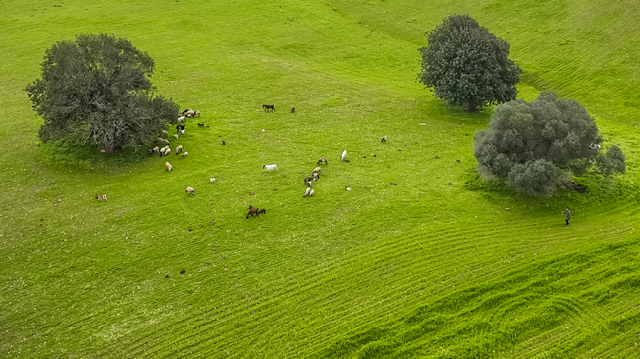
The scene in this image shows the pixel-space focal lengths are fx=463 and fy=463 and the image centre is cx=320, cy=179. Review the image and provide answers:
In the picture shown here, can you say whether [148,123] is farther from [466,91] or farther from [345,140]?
[466,91]

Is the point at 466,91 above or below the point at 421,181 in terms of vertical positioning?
above

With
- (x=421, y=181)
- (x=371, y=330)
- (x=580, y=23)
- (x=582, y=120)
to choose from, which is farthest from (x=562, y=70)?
(x=371, y=330)

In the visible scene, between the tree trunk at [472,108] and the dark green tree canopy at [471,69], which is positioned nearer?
the dark green tree canopy at [471,69]

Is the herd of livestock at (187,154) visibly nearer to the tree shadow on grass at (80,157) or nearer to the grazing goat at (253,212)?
the grazing goat at (253,212)

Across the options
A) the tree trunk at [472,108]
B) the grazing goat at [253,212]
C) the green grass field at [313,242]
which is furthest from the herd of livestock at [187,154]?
the tree trunk at [472,108]

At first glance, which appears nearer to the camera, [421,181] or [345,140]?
[421,181]

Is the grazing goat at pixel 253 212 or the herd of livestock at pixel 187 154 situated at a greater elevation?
the herd of livestock at pixel 187 154

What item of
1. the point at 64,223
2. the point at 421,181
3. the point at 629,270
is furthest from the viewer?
the point at 421,181
